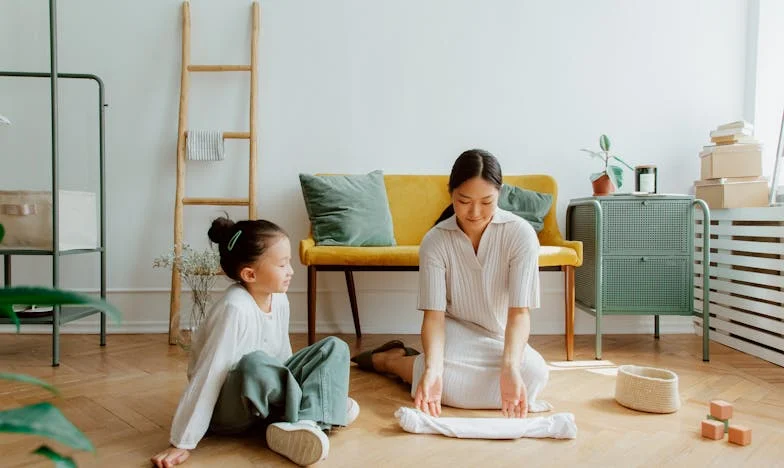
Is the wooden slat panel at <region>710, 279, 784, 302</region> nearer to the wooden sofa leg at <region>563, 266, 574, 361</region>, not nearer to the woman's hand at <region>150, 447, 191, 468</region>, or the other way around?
the wooden sofa leg at <region>563, 266, 574, 361</region>

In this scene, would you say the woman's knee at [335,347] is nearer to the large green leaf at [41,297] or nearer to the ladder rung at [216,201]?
the large green leaf at [41,297]

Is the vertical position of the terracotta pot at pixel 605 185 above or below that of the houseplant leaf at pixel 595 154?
below

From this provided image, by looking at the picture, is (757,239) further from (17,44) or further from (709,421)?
(17,44)

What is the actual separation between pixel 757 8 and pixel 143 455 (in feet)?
11.1

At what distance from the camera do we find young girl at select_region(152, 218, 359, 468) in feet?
4.36

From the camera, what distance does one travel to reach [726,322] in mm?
2662

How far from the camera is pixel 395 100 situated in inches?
117

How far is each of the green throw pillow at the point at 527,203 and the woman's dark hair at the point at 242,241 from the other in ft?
4.74

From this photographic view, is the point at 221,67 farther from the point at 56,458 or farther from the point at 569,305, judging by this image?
the point at 56,458

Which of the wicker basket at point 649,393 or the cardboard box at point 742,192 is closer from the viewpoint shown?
the wicker basket at point 649,393

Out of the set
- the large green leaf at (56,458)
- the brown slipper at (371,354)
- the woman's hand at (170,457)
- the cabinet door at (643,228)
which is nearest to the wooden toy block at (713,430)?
the brown slipper at (371,354)

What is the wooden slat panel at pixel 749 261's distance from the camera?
229cm

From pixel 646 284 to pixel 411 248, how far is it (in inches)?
41.6

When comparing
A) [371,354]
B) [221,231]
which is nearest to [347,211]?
[371,354]
